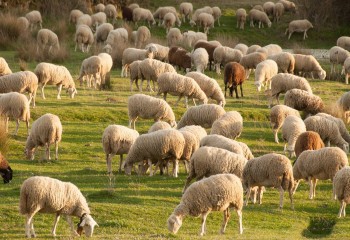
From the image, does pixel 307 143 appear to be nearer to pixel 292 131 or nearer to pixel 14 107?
pixel 292 131

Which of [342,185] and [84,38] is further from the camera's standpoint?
[84,38]

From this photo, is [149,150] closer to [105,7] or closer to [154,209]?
[154,209]

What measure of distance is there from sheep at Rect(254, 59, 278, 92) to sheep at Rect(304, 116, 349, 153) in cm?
798

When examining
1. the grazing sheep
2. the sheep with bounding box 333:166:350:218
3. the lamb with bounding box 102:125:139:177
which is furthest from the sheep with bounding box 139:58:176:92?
the sheep with bounding box 333:166:350:218

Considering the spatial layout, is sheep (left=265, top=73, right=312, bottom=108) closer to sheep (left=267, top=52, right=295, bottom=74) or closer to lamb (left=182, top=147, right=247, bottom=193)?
sheep (left=267, top=52, right=295, bottom=74)

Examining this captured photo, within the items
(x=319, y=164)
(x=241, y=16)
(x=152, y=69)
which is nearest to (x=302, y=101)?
(x=152, y=69)

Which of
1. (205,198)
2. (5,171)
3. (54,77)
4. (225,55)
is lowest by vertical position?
(5,171)

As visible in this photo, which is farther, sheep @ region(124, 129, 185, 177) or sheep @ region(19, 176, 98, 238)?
sheep @ region(124, 129, 185, 177)

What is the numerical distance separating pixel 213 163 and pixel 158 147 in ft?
6.68

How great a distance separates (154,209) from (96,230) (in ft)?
5.89

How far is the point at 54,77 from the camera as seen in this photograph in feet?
90.4

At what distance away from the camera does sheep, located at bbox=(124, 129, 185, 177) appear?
19.2m

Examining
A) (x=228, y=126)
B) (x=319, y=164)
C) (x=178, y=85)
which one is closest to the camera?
(x=319, y=164)

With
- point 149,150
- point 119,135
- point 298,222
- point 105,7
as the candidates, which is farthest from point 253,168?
point 105,7
